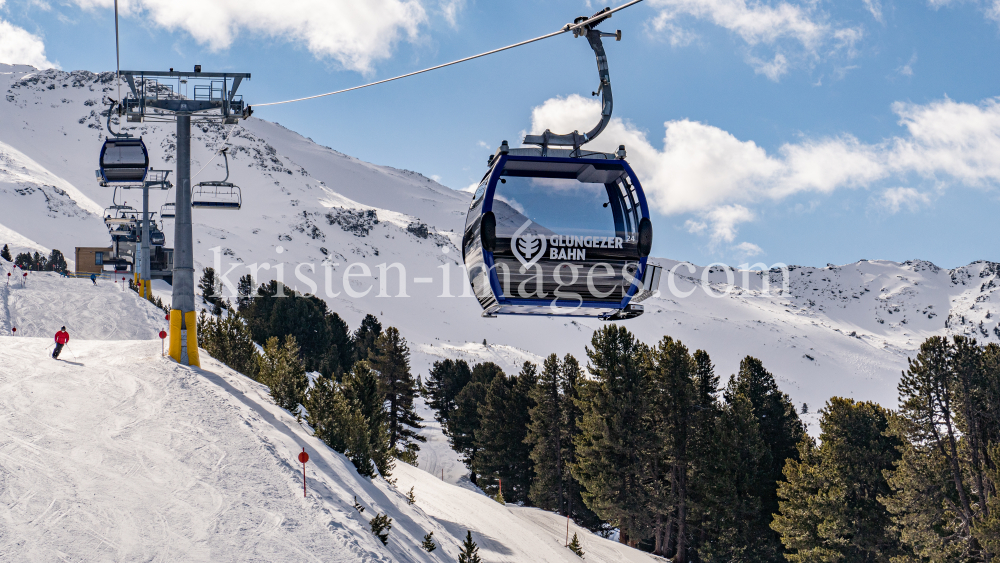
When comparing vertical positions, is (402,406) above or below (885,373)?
above

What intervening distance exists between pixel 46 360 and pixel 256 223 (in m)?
143

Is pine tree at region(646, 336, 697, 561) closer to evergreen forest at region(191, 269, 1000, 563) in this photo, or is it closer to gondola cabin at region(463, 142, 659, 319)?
evergreen forest at region(191, 269, 1000, 563)

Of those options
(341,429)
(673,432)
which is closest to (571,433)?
(673,432)

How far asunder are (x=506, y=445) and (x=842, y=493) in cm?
2146

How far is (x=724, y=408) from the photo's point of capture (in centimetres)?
3394

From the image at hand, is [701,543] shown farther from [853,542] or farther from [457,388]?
[457,388]

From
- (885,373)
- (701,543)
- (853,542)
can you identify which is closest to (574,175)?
(853,542)

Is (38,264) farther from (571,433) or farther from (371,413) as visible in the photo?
(371,413)

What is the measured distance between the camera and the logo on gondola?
411 inches

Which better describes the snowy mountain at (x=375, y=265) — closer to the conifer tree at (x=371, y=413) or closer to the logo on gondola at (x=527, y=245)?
the conifer tree at (x=371, y=413)

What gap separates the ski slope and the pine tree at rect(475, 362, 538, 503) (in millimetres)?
20152

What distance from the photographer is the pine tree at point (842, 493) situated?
2772cm

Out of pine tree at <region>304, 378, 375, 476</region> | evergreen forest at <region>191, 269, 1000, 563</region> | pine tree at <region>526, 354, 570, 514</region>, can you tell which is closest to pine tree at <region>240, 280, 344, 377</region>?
evergreen forest at <region>191, 269, 1000, 563</region>

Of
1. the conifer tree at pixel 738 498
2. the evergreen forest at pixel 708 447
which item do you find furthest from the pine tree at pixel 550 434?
the conifer tree at pixel 738 498
